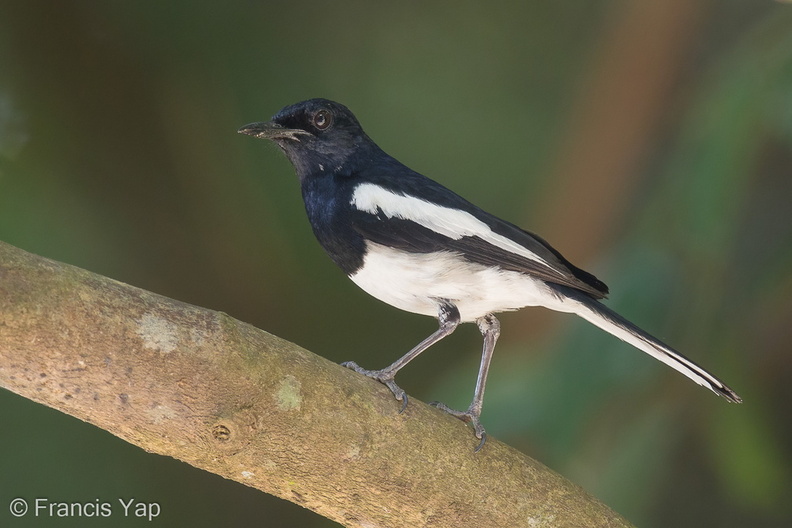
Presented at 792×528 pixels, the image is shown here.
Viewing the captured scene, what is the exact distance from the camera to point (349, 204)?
9.53 ft

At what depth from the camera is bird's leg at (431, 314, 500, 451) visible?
250cm

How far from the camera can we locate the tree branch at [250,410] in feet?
6.26

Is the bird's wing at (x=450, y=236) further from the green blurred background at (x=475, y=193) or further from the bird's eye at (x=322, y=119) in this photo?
the green blurred background at (x=475, y=193)

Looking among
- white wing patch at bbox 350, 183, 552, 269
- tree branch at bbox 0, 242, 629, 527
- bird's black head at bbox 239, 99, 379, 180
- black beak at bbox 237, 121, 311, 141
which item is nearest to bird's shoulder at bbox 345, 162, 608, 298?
white wing patch at bbox 350, 183, 552, 269

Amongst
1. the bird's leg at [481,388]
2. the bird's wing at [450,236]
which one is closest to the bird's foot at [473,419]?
the bird's leg at [481,388]

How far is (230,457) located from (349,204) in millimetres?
1075

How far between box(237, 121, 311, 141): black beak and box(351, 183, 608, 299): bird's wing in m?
0.42

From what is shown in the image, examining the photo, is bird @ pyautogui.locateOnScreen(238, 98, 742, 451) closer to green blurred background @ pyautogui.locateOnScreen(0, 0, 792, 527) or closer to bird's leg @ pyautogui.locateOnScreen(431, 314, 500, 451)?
bird's leg @ pyautogui.locateOnScreen(431, 314, 500, 451)

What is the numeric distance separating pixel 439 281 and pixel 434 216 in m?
0.21

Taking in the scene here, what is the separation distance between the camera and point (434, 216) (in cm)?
285

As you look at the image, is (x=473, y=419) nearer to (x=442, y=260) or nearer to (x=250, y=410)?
(x=442, y=260)

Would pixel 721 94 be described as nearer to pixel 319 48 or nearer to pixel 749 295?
pixel 749 295

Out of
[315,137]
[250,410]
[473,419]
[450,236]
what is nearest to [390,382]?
[473,419]

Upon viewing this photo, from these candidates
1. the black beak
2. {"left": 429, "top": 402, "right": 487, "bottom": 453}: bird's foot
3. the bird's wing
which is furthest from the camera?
the black beak
